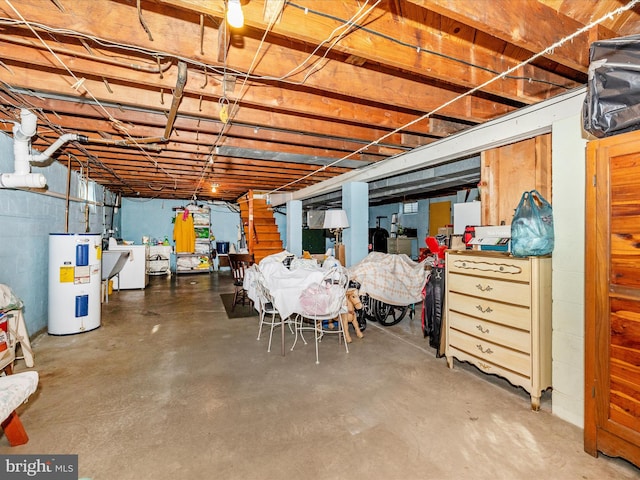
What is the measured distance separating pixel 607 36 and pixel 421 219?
862cm

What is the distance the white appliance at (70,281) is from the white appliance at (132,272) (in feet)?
10.6

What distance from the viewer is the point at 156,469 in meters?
1.63

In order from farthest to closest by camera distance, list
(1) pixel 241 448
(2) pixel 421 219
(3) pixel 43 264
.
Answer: (2) pixel 421 219 → (3) pixel 43 264 → (1) pixel 241 448

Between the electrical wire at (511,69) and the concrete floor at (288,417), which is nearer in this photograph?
the electrical wire at (511,69)

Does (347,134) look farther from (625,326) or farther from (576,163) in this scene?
(625,326)

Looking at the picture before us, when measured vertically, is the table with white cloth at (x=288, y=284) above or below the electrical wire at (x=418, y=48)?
below

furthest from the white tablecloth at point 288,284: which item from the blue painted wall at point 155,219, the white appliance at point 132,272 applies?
the blue painted wall at point 155,219

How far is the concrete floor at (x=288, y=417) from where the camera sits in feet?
5.42

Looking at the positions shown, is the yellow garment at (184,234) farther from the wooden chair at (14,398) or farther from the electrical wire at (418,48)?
the electrical wire at (418,48)

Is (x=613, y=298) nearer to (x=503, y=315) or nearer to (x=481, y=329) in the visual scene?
(x=503, y=315)

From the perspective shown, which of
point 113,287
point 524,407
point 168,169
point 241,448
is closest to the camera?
point 241,448

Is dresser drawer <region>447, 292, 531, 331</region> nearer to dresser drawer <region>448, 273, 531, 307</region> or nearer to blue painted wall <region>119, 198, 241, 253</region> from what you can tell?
dresser drawer <region>448, 273, 531, 307</region>

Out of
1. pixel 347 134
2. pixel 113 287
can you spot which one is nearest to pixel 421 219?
pixel 347 134

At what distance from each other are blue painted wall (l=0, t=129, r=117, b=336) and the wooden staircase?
338cm
